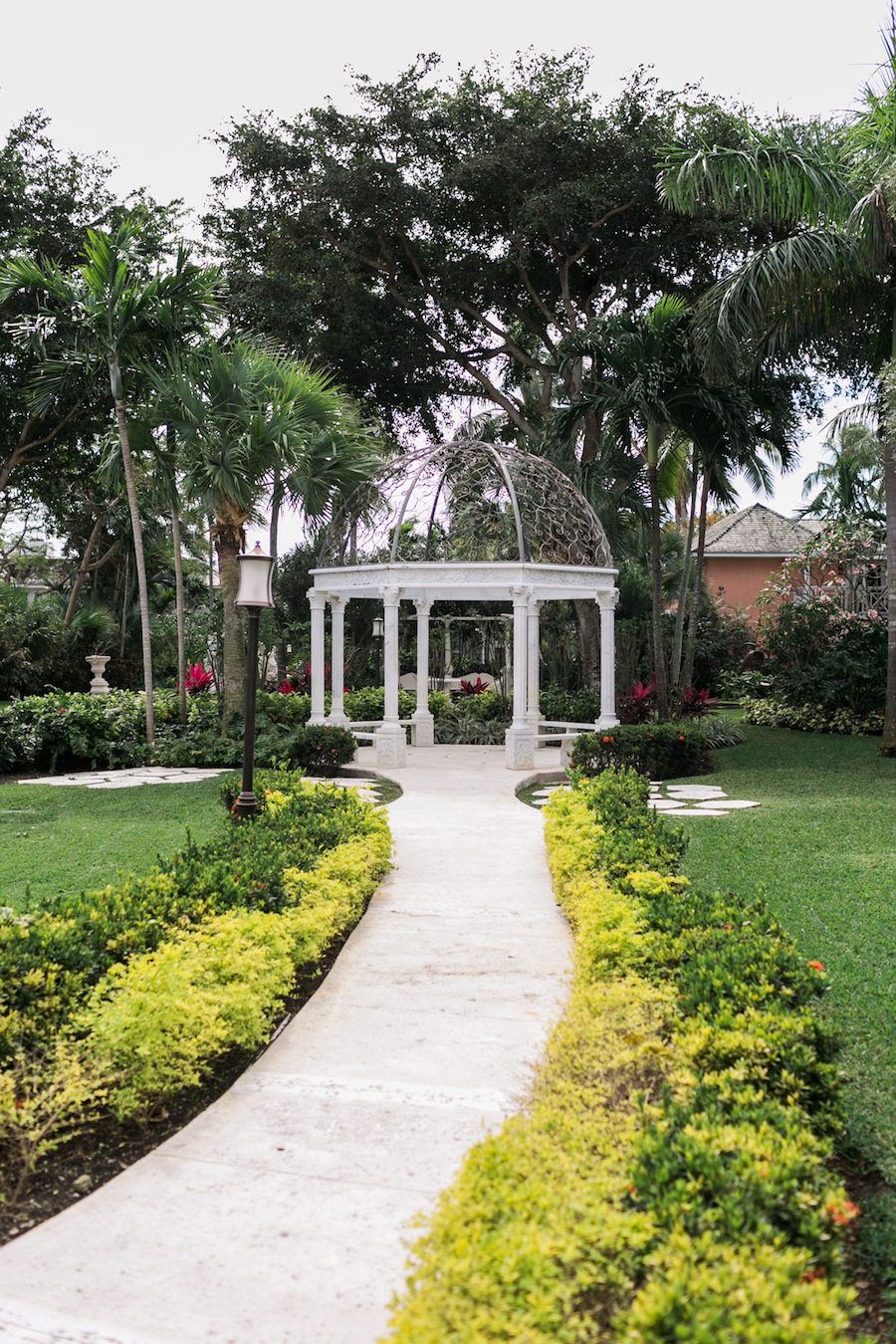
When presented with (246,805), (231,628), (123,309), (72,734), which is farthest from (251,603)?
(123,309)

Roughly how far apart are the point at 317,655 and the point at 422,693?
2.24 m

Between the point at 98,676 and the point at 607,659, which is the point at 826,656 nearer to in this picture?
the point at 607,659

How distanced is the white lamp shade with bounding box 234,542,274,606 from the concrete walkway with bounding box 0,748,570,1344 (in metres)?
2.63

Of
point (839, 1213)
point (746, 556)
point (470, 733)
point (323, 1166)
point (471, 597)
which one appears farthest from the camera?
point (746, 556)

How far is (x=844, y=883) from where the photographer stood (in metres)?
6.73

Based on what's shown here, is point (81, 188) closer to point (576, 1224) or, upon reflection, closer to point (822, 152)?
point (822, 152)

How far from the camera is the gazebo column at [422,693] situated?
16047 millimetres

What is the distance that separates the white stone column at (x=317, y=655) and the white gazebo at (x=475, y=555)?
0.02 m

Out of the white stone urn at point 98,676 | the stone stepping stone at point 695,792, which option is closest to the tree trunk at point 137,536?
the white stone urn at point 98,676

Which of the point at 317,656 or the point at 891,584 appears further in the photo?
the point at 317,656

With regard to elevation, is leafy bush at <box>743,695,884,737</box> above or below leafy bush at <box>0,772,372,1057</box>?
above

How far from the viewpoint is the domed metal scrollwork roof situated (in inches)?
549

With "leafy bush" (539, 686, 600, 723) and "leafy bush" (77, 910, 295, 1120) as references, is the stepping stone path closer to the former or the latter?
"leafy bush" (539, 686, 600, 723)

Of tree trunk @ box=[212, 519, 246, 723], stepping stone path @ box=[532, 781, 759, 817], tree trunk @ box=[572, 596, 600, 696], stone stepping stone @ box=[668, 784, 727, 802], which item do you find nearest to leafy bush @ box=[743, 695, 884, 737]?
tree trunk @ box=[572, 596, 600, 696]
